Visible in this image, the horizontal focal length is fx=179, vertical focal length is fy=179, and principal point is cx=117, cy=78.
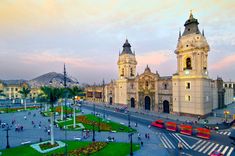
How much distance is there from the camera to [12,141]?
120 feet

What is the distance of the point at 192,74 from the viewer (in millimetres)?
57375

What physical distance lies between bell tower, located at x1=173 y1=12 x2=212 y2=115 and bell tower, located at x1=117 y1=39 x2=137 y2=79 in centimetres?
2842

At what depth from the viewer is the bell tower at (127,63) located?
85750 mm

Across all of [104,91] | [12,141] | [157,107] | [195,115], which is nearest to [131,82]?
[157,107]

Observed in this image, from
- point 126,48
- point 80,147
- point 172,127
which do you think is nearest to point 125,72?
point 126,48

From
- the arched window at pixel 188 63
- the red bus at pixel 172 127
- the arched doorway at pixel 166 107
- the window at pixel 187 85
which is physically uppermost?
the arched window at pixel 188 63

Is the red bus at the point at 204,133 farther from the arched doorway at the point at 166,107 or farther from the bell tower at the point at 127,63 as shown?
the bell tower at the point at 127,63

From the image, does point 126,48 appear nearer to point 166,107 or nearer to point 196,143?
point 166,107

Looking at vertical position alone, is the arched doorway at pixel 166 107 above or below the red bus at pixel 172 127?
above

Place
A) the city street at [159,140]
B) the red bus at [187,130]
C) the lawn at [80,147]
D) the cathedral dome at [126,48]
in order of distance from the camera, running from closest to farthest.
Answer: the lawn at [80,147]
the city street at [159,140]
the red bus at [187,130]
the cathedral dome at [126,48]

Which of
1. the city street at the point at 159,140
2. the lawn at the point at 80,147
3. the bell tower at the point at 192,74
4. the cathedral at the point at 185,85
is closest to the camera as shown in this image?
the lawn at the point at 80,147

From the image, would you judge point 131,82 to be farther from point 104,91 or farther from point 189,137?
point 189,137

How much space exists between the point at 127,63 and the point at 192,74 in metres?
34.5

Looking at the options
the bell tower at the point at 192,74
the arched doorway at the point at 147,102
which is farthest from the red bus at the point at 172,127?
the arched doorway at the point at 147,102
